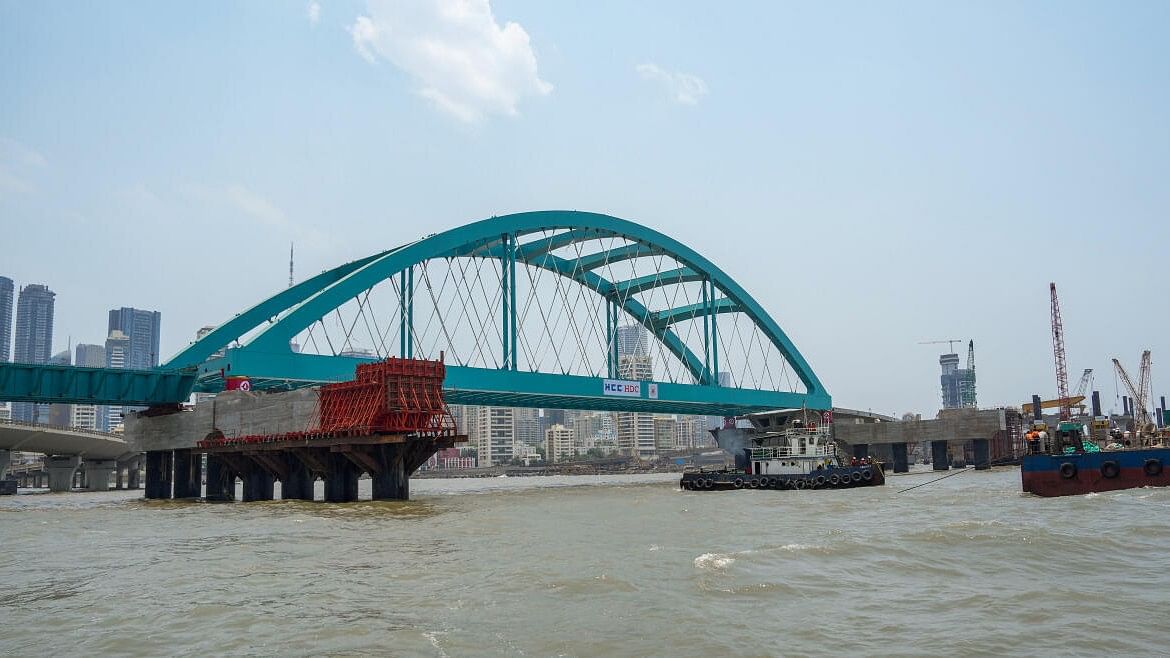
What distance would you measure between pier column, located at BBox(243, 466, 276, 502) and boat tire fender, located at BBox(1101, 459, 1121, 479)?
146 feet

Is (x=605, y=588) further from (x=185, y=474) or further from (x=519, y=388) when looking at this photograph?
(x=185, y=474)

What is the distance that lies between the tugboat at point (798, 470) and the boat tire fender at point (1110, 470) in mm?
13788

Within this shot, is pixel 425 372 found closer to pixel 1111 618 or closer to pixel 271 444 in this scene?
pixel 271 444

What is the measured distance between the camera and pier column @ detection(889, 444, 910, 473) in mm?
103137

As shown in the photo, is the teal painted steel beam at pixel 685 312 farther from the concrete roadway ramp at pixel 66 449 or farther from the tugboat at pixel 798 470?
the concrete roadway ramp at pixel 66 449

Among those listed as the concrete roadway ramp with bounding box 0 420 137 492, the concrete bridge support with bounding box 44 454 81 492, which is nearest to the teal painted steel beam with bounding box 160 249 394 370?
the concrete roadway ramp with bounding box 0 420 137 492

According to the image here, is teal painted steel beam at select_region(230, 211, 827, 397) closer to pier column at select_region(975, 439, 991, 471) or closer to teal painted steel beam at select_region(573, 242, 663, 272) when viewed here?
teal painted steel beam at select_region(573, 242, 663, 272)

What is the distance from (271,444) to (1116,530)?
40.6 m

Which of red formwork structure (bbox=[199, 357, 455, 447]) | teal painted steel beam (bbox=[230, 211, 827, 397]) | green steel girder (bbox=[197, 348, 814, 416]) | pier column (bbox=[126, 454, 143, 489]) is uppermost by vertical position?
teal painted steel beam (bbox=[230, 211, 827, 397])

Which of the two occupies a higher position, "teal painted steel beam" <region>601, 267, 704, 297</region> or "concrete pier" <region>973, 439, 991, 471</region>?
"teal painted steel beam" <region>601, 267, 704, 297</region>

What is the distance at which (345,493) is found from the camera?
4712 centimetres

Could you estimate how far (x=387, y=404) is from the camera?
44062 millimetres

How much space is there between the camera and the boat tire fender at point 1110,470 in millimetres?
40531

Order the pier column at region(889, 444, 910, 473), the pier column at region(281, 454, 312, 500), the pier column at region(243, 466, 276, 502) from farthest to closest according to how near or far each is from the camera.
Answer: the pier column at region(889, 444, 910, 473)
the pier column at region(243, 466, 276, 502)
the pier column at region(281, 454, 312, 500)
